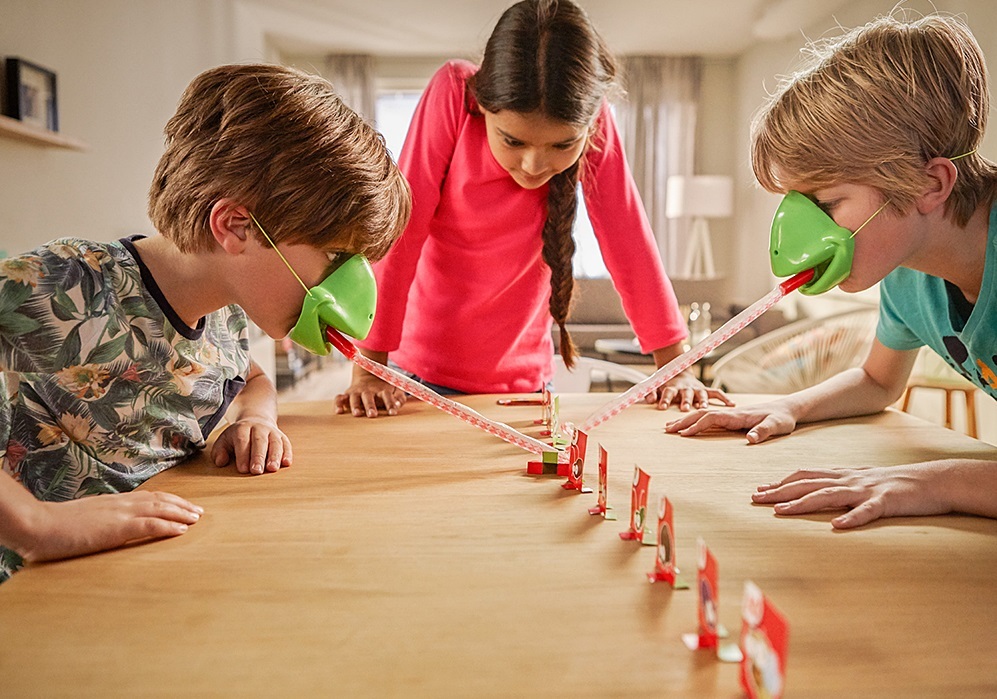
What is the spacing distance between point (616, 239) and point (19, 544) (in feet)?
3.96

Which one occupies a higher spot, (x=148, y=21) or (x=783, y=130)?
(x=148, y=21)

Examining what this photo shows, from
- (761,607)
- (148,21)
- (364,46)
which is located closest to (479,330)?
(761,607)

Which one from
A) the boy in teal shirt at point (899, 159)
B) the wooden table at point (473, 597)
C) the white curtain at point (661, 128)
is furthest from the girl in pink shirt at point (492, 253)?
the white curtain at point (661, 128)

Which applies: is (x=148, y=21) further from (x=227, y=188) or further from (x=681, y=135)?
(x=681, y=135)

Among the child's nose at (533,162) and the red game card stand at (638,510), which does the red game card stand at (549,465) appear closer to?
the red game card stand at (638,510)

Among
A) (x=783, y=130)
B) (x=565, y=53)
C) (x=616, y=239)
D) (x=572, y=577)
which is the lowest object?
(x=572, y=577)

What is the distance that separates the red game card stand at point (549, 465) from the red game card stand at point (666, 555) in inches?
13.1

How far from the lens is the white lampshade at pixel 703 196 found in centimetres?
708

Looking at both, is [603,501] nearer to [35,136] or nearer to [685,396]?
[685,396]

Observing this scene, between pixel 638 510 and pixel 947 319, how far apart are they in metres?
0.71

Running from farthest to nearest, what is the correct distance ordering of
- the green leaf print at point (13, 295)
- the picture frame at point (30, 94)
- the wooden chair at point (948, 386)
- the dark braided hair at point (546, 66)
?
1. the wooden chair at point (948, 386)
2. the picture frame at point (30, 94)
3. the dark braided hair at point (546, 66)
4. the green leaf print at point (13, 295)

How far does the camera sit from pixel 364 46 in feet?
23.8

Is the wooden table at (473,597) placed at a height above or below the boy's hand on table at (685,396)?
below

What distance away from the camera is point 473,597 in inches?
25.3
